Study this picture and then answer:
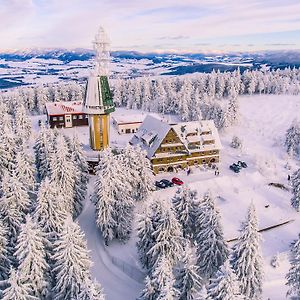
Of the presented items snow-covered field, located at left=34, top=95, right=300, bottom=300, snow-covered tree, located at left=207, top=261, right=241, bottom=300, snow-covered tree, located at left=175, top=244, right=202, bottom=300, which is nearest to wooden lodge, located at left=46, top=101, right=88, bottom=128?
snow-covered field, located at left=34, top=95, right=300, bottom=300

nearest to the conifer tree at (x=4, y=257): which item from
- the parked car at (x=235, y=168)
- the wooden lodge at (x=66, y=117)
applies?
the parked car at (x=235, y=168)

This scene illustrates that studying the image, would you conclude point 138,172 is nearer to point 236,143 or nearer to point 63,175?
point 63,175

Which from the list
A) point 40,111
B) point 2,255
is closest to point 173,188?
point 2,255

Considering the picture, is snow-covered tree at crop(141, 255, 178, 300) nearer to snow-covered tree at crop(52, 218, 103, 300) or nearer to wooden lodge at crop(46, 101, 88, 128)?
snow-covered tree at crop(52, 218, 103, 300)

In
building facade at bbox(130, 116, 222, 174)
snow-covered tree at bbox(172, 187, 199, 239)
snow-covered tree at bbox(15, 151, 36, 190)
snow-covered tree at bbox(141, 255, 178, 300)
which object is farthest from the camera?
building facade at bbox(130, 116, 222, 174)

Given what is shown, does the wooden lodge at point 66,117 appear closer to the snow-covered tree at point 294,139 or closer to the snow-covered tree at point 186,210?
the snow-covered tree at point 294,139

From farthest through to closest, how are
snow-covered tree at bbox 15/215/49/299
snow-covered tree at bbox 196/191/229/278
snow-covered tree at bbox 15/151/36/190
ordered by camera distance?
snow-covered tree at bbox 15/151/36/190, snow-covered tree at bbox 196/191/229/278, snow-covered tree at bbox 15/215/49/299

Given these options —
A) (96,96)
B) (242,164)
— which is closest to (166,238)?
(242,164)
